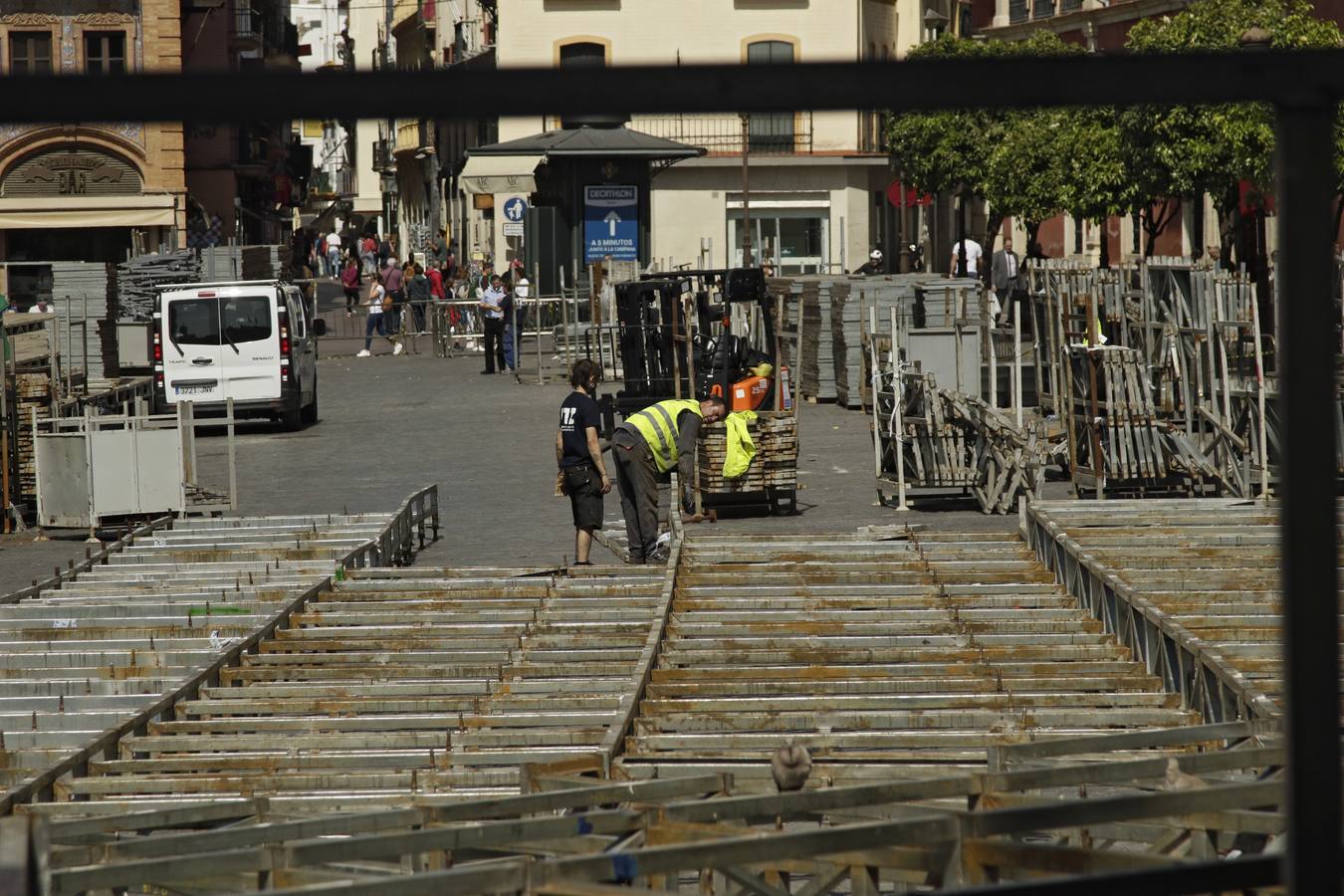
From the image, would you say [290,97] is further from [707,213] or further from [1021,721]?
[707,213]

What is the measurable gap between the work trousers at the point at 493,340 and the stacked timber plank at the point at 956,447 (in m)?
15.0

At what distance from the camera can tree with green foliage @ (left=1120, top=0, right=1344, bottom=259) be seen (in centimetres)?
2844

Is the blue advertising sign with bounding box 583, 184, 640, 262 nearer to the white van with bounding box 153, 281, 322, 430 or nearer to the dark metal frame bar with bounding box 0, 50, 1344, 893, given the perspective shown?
the white van with bounding box 153, 281, 322, 430

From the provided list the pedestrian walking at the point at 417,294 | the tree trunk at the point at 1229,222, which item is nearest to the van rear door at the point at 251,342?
the tree trunk at the point at 1229,222

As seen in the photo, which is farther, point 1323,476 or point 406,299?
point 406,299

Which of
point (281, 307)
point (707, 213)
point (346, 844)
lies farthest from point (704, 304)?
point (707, 213)

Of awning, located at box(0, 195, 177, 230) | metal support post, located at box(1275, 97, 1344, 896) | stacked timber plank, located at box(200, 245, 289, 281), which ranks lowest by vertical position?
metal support post, located at box(1275, 97, 1344, 896)

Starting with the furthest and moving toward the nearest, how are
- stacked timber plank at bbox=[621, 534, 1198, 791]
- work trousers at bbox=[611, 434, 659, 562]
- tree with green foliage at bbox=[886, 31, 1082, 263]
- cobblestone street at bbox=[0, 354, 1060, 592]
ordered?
tree with green foliage at bbox=[886, 31, 1082, 263], cobblestone street at bbox=[0, 354, 1060, 592], work trousers at bbox=[611, 434, 659, 562], stacked timber plank at bbox=[621, 534, 1198, 791]

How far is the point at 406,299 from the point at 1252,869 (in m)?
38.8

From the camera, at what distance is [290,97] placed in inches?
93.2

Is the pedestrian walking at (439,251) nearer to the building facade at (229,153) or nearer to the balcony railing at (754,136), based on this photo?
the building facade at (229,153)

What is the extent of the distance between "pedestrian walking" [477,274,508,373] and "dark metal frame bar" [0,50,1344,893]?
3073 centimetres

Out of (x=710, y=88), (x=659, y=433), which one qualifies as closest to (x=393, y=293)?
(x=659, y=433)

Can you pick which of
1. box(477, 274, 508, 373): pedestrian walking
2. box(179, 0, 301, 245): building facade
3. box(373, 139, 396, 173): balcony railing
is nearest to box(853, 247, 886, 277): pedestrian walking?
box(477, 274, 508, 373): pedestrian walking
